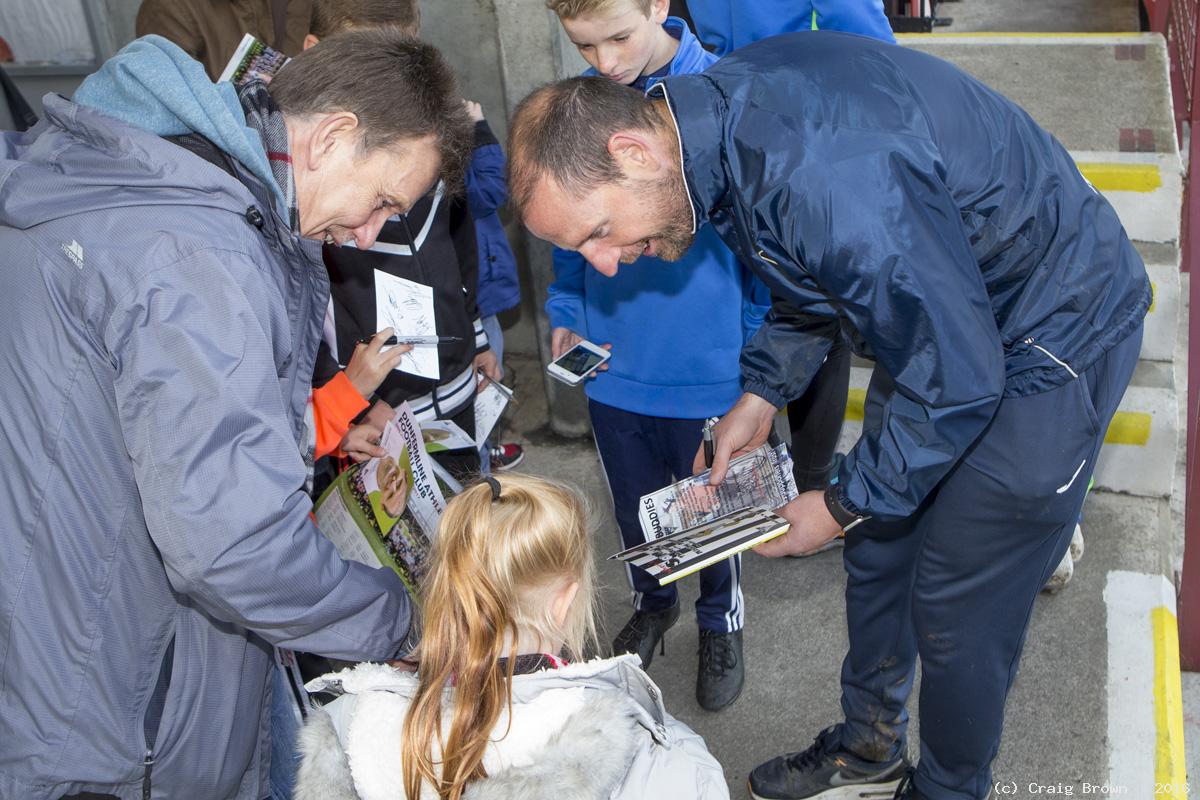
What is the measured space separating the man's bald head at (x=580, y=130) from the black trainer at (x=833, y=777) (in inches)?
70.7

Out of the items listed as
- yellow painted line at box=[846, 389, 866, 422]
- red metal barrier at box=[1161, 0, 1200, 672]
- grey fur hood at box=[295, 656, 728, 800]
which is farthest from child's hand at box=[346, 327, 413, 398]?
red metal barrier at box=[1161, 0, 1200, 672]

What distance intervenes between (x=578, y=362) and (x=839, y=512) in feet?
3.77

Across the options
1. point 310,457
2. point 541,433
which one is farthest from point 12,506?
point 541,433

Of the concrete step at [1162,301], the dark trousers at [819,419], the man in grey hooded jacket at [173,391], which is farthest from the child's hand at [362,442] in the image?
the concrete step at [1162,301]

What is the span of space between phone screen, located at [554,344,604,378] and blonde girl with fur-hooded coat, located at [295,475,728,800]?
1274 mm

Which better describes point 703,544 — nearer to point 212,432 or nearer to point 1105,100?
point 212,432

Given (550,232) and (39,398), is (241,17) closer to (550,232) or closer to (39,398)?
(550,232)

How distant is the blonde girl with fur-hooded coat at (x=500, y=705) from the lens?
1.72m

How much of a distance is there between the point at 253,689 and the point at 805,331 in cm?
159

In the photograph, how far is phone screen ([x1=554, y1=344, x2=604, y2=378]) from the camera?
10.6 feet

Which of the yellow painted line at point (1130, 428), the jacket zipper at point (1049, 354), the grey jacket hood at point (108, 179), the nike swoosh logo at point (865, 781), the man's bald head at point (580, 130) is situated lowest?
the nike swoosh logo at point (865, 781)

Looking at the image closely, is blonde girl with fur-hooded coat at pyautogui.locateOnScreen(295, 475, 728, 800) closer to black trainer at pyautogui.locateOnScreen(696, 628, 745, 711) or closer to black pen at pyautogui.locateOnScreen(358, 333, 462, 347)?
black pen at pyautogui.locateOnScreen(358, 333, 462, 347)

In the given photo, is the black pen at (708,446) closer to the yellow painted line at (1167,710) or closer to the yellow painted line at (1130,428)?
the yellow painted line at (1167,710)

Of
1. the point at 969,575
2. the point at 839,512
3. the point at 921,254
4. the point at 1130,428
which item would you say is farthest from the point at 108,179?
the point at 1130,428
